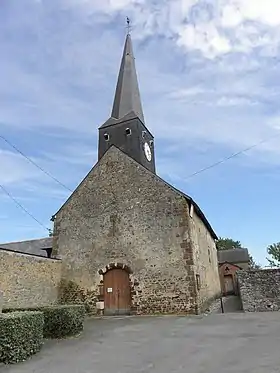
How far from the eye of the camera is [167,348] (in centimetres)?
707

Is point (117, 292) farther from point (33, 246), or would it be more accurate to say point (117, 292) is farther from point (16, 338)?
point (16, 338)

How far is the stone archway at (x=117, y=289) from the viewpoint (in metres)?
14.6

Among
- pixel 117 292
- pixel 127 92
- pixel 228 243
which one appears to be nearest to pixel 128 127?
pixel 127 92

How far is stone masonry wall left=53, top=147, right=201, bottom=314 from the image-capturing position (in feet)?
45.0

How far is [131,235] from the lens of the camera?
14891 mm

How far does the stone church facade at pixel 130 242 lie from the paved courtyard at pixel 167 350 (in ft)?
10.9

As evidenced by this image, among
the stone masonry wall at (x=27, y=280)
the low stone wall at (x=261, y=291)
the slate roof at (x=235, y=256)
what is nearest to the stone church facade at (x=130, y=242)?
the stone masonry wall at (x=27, y=280)

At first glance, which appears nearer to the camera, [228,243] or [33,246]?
[33,246]

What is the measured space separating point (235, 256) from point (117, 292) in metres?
29.4

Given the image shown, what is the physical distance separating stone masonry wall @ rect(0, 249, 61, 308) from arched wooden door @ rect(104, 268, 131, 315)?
7.58 feet

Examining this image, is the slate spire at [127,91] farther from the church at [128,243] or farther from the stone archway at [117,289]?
the stone archway at [117,289]

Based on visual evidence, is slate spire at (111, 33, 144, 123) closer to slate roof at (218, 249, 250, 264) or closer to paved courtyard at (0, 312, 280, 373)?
paved courtyard at (0, 312, 280, 373)

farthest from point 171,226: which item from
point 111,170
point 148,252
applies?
point 111,170

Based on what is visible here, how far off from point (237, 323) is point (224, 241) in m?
52.5
